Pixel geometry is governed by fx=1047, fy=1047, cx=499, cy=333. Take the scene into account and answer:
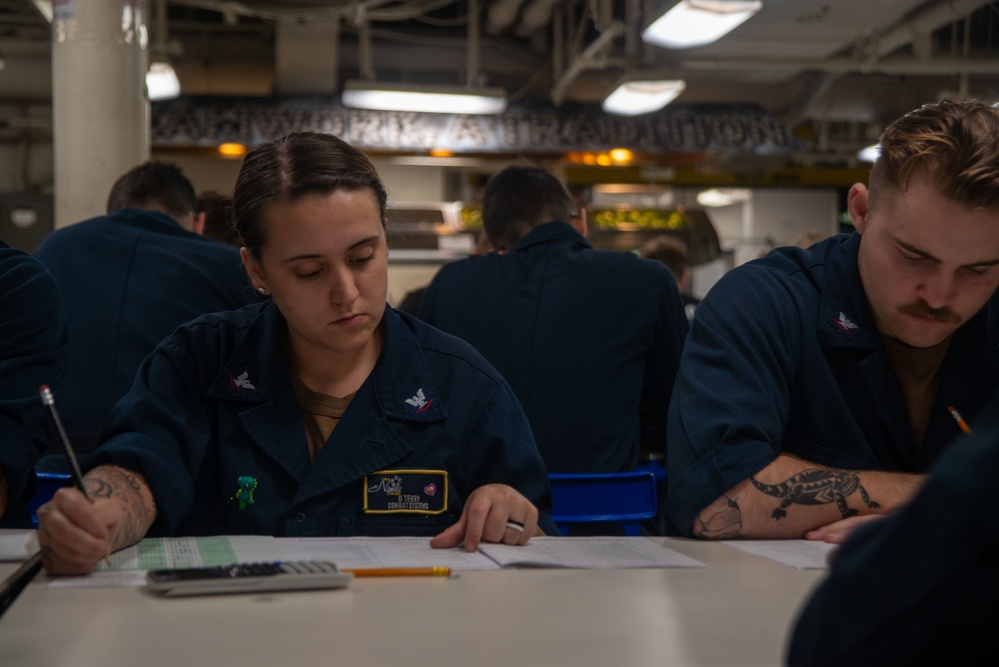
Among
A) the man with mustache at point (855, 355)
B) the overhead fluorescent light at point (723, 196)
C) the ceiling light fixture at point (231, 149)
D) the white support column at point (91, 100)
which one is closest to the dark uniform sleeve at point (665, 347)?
the man with mustache at point (855, 355)

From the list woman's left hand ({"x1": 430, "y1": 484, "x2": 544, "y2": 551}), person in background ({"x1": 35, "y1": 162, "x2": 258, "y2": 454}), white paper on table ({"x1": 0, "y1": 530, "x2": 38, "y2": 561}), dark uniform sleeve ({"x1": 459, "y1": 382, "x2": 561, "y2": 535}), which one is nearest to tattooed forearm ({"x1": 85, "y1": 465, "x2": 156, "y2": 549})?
white paper on table ({"x1": 0, "y1": 530, "x2": 38, "y2": 561})

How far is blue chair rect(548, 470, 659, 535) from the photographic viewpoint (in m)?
2.62

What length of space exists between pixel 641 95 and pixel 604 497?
5819mm

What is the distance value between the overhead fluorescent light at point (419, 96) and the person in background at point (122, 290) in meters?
4.18

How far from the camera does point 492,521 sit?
1811mm

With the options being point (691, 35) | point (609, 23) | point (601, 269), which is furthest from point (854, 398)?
point (609, 23)

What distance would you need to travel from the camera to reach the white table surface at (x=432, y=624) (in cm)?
112

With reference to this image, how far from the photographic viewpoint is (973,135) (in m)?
1.95

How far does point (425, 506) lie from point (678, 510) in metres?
0.49

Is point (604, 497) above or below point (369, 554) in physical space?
below

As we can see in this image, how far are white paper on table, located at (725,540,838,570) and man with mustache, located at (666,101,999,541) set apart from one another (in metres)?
0.03

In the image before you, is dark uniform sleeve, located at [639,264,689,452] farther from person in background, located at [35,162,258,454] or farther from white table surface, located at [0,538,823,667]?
white table surface, located at [0,538,823,667]

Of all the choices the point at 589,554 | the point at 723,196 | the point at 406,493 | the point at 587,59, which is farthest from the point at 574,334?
the point at 723,196

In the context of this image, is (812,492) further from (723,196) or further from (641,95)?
(723,196)
